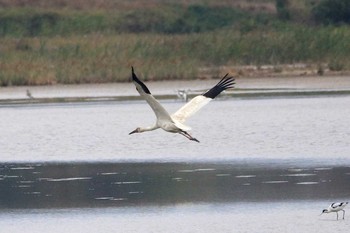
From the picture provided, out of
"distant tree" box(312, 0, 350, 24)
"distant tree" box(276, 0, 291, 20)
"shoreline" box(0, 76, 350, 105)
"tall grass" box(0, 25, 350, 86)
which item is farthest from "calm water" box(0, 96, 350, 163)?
"distant tree" box(276, 0, 291, 20)

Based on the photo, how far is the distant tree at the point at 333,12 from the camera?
42438 mm

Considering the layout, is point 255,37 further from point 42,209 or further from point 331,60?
point 42,209

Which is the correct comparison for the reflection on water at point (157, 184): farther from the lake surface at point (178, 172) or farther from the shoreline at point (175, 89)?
the shoreline at point (175, 89)

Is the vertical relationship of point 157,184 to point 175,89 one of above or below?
above

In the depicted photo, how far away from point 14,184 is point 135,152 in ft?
11.8

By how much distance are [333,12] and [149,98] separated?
30.5m

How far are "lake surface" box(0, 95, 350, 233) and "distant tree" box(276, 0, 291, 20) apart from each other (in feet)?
67.2

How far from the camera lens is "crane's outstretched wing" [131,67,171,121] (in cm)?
1291

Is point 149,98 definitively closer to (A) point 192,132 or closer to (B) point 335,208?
(B) point 335,208

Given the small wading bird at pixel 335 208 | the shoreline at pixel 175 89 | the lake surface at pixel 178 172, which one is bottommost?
the shoreline at pixel 175 89

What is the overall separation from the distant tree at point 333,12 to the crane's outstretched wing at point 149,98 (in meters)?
28.5

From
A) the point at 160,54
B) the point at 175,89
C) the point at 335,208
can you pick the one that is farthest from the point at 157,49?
the point at 335,208

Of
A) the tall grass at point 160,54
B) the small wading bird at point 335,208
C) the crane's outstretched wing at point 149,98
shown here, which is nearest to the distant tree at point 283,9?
the tall grass at point 160,54

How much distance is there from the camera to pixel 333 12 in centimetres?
4328
